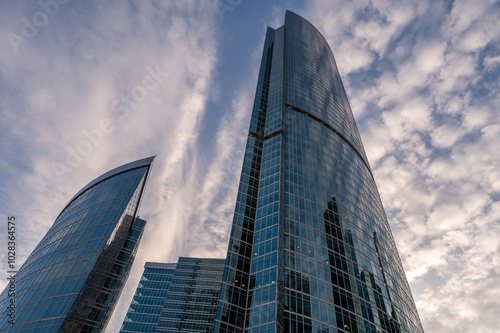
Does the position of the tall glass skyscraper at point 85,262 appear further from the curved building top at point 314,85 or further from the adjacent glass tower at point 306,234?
the curved building top at point 314,85

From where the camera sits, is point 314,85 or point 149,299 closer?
point 314,85

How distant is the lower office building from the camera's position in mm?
119938

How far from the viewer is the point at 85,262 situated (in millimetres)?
73438

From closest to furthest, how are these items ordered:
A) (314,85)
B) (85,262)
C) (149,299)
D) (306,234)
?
(306,234), (85,262), (314,85), (149,299)

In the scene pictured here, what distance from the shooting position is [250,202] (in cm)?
7188

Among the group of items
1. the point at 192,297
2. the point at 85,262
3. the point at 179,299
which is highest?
the point at 192,297

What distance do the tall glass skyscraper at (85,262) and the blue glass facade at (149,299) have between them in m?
57.5

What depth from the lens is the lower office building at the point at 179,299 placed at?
120 m

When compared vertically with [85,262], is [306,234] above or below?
above

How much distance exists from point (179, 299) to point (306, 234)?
85.7m

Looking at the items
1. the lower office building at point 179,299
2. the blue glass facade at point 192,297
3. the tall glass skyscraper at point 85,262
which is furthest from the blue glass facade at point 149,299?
the tall glass skyscraper at point 85,262

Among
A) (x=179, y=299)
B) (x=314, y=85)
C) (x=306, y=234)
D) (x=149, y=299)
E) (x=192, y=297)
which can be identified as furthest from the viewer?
(x=149, y=299)

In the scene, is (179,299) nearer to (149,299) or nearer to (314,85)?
(149,299)

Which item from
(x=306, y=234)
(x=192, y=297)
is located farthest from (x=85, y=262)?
(x=192, y=297)
